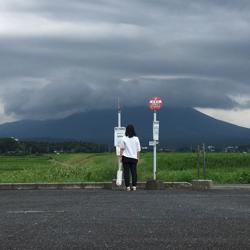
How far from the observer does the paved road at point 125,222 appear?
7457mm

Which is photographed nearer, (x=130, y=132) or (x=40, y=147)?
(x=130, y=132)

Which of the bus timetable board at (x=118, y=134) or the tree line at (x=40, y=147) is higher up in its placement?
the tree line at (x=40, y=147)

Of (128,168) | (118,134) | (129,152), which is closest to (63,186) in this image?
(128,168)

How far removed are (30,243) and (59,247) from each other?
0.43 metres

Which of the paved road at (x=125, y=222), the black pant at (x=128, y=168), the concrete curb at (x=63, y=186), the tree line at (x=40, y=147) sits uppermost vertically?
the tree line at (x=40, y=147)

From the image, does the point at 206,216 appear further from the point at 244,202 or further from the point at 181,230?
the point at 244,202

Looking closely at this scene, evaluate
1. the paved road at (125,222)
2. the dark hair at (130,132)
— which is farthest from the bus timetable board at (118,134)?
the paved road at (125,222)

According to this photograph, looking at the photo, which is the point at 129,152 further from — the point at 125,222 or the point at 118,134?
the point at 125,222

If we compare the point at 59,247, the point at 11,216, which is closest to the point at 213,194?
the point at 11,216

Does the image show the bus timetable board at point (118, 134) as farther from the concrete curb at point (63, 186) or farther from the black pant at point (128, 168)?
the concrete curb at point (63, 186)

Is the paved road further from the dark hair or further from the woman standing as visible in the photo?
the dark hair

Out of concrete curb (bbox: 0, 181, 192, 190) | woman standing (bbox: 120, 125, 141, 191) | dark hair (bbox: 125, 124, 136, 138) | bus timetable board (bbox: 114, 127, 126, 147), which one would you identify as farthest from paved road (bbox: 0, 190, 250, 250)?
bus timetable board (bbox: 114, 127, 126, 147)

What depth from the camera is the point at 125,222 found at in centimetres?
908

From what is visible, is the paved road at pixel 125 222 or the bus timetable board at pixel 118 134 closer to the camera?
the paved road at pixel 125 222
